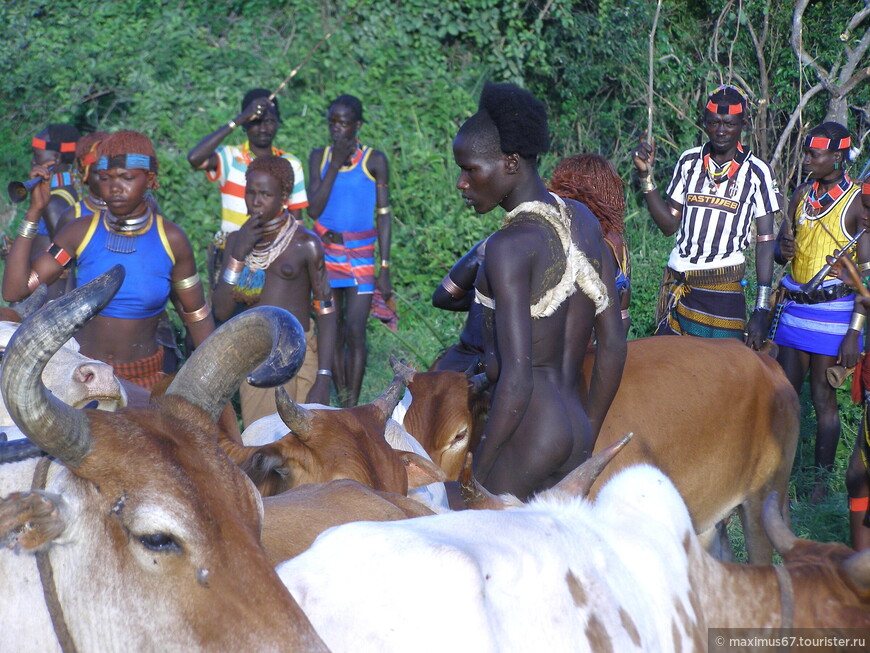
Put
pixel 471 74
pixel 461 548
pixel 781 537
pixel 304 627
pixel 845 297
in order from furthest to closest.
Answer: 1. pixel 471 74
2. pixel 845 297
3. pixel 781 537
4. pixel 461 548
5. pixel 304 627

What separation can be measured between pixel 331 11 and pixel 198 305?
9.06 meters

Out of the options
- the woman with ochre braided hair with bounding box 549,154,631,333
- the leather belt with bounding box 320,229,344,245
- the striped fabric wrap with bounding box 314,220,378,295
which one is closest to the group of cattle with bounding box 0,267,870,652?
the woman with ochre braided hair with bounding box 549,154,631,333

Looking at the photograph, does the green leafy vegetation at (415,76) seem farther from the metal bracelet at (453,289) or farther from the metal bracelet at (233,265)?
the metal bracelet at (453,289)

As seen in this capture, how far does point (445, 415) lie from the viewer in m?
4.73

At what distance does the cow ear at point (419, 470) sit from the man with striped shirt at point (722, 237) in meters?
2.97

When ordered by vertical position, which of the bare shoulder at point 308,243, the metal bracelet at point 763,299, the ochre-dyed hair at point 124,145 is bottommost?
the metal bracelet at point 763,299

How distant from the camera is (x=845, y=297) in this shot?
6504 millimetres

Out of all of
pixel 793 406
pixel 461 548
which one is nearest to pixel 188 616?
Result: pixel 461 548

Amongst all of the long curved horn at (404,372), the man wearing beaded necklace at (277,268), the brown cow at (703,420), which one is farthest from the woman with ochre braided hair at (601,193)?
the man wearing beaded necklace at (277,268)

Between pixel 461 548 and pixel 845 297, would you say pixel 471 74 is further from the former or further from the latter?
pixel 461 548

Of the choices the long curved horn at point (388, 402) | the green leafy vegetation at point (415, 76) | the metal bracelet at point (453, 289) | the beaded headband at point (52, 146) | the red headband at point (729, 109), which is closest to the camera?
the long curved horn at point (388, 402)

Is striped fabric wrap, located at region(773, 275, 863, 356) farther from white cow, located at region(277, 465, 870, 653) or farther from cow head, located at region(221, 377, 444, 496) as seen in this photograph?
white cow, located at region(277, 465, 870, 653)

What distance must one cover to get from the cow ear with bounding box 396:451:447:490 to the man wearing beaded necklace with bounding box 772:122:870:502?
3194mm

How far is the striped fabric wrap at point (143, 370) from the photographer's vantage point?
5.21 metres
